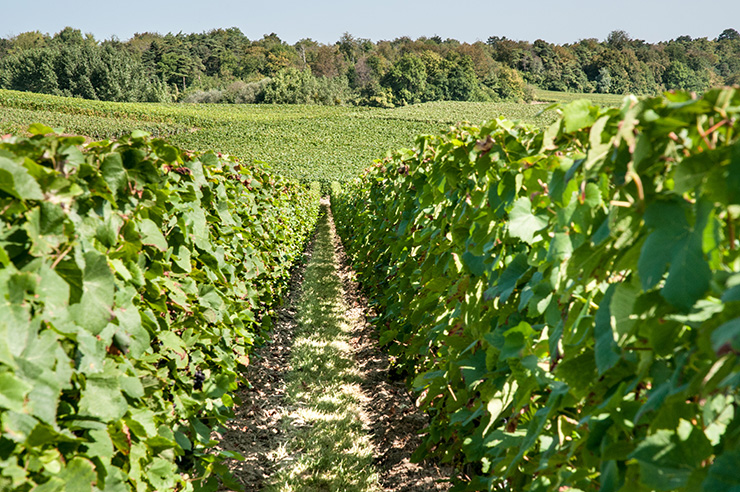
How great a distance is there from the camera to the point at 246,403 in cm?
446

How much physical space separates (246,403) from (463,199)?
2920 mm

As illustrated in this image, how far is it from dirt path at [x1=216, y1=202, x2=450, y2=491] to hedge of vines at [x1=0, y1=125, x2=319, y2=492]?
741mm

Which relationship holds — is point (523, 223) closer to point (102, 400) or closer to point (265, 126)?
point (102, 400)

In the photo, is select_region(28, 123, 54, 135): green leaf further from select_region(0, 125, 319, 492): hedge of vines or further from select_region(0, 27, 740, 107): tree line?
select_region(0, 27, 740, 107): tree line

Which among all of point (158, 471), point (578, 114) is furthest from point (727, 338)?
point (158, 471)

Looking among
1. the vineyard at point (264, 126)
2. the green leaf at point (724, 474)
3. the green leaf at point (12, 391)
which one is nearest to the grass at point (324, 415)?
the green leaf at point (12, 391)

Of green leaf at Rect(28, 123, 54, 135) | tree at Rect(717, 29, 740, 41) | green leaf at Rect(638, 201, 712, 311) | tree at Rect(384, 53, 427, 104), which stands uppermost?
tree at Rect(717, 29, 740, 41)

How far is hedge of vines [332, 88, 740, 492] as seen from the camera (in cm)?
76

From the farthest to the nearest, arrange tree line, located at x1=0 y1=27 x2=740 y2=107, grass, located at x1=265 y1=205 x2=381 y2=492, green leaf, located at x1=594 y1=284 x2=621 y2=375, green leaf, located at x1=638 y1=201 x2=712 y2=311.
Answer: tree line, located at x1=0 y1=27 x2=740 y2=107 < grass, located at x1=265 y1=205 x2=381 y2=492 < green leaf, located at x1=594 y1=284 x2=621 y2=375 < green leaf, located at x1=638 y1=201 x2=712 y2=311

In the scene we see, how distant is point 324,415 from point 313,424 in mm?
172

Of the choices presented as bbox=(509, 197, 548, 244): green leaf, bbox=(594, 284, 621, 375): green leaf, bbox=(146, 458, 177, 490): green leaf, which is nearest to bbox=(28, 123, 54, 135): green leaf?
bbox=(146, 458, 177, 490): green leaf

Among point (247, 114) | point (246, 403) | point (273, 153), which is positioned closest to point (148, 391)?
point (246, 403)

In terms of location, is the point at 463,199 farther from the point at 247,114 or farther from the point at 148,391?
the point at 247,114

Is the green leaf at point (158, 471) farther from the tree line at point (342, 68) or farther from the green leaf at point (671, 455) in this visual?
the tree line at point (342, 68)
